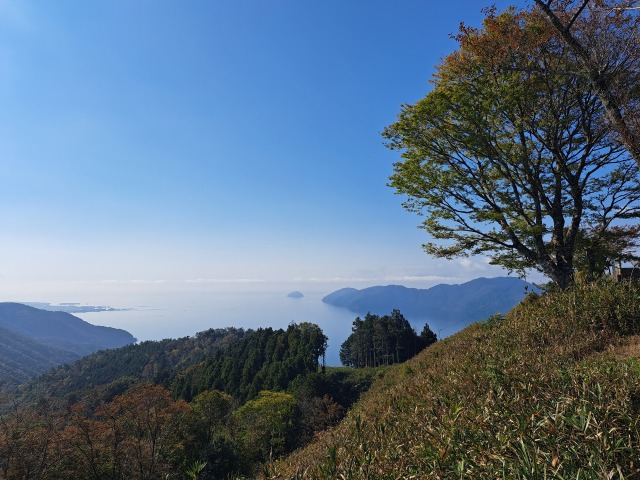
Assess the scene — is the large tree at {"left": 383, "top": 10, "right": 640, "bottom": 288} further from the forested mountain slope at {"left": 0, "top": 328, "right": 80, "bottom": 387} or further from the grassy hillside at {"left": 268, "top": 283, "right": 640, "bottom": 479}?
the forested mountain slope at {"left": 0, "top": 328, "right": 80, "bottom": 387}

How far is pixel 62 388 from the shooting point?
103500 millimetres

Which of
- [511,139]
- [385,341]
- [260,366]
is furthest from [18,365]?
[511,139]

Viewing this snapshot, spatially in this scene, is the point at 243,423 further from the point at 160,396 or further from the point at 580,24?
the point at 580,24

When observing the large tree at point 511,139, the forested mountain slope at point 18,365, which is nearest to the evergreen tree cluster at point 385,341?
the large tree at point 511,139

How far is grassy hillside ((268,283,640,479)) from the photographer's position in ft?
8.86

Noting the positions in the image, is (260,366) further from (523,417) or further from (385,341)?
(523,417)

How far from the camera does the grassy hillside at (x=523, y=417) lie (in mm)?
2699

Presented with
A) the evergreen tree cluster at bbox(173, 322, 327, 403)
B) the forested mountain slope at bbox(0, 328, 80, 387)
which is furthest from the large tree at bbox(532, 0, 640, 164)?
the forested mountain slope at bbox(0, 328, 80, 387)

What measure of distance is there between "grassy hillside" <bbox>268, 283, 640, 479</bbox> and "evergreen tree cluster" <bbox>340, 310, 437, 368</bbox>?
209ft

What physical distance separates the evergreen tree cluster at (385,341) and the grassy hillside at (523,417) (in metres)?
63.6

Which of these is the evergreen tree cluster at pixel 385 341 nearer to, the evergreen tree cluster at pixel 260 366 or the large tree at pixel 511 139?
the evergreen tree cluster at pixel 260 366

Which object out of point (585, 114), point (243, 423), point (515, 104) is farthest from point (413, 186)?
point (243, 423)

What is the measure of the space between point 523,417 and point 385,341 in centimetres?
7183

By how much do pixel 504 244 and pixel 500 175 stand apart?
2534mm
